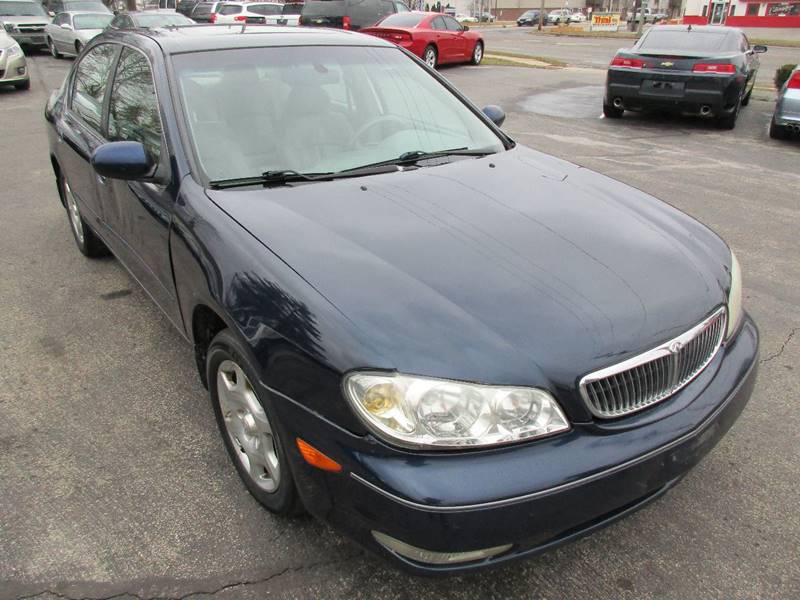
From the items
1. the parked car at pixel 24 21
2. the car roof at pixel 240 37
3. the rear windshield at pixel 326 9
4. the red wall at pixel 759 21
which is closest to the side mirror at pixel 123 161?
the car roof at pixel 240 37

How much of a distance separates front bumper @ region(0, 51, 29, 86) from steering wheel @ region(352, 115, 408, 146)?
39.3 ft

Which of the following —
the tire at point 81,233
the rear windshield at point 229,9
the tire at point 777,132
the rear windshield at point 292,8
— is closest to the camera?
the tire at point 81,233

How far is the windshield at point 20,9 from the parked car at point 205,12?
481 cm

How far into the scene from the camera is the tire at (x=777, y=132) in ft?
30.5

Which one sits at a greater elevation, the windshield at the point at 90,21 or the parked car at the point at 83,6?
the parked car at the point at 83,6

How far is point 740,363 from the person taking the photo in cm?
232

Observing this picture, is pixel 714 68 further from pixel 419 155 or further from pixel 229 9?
pixel 229 9

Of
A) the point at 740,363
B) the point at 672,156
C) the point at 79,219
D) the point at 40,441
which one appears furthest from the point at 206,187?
the point at 672,156

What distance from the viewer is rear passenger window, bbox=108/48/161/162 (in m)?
2.92

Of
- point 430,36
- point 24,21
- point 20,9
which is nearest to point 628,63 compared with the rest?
point 430,36

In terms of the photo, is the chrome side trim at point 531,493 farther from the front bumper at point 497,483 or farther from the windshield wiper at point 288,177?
Result: the windshield wiper at point 288,177

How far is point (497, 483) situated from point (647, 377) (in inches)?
24.0

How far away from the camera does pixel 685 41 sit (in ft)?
34.1

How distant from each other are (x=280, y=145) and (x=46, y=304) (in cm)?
222
